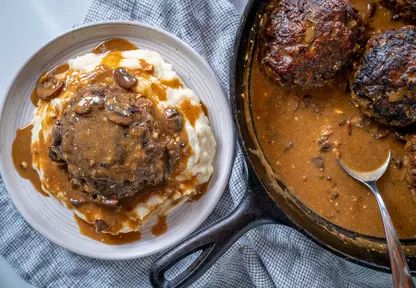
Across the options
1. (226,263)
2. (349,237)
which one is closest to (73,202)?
(226,263)

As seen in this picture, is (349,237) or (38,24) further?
(38,24)

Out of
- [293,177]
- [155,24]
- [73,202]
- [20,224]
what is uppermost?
[155,24]

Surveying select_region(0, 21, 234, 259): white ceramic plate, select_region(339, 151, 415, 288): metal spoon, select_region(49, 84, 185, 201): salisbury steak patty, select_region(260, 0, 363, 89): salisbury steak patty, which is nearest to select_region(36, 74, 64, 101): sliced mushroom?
select_region(0, 21, 234, 259): white ceramic plate

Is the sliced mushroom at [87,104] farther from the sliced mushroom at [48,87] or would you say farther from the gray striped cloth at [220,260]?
the gray striped cloth at [220,260]

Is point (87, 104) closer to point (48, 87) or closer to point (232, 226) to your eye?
point (48, 87)

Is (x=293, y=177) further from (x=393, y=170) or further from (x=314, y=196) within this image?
(x=393, y=170)

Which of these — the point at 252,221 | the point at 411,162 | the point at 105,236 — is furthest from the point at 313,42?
the point at 105,236

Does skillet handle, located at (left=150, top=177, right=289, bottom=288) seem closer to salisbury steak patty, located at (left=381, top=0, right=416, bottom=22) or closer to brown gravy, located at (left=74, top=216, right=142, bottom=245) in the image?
brown gravy, located at (left=74, top=216, right=142, bottom=245)
